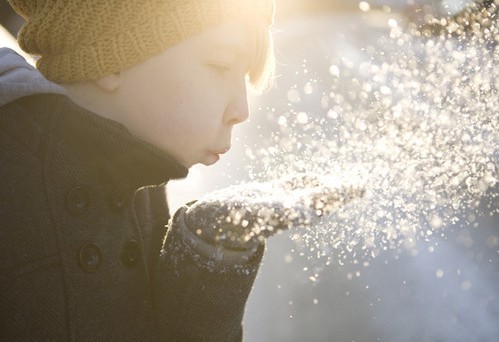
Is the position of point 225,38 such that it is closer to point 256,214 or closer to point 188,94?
point 188,94

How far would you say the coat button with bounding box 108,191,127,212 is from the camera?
0.71 meters

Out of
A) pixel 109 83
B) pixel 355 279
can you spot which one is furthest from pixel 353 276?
pixel 109 83

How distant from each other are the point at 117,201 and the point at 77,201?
0.23ft

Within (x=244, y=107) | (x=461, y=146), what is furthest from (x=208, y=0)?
(x=461, y=146)

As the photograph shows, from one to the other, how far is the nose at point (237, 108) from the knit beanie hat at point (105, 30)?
113 millimetres

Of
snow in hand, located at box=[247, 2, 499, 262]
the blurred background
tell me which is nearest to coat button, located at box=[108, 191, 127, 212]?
snow in hand, located at box=[247, 2, 499, 262]

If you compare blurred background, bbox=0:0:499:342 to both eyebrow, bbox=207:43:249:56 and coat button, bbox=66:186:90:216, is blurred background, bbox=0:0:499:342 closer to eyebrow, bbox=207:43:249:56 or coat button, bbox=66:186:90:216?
eyebrow, bbox=207:43:249:56

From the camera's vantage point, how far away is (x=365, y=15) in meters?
2.95

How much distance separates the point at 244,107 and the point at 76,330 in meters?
0.40

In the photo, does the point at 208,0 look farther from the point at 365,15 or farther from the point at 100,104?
the point at 365,15

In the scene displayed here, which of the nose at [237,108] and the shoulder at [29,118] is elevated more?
the nose at [237,108]

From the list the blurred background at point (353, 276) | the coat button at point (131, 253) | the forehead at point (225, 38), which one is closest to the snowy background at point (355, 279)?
the blurred background at point (353, 276)

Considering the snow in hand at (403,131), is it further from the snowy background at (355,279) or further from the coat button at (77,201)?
the coat button at (77,201)

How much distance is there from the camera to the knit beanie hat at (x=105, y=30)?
0.72 m
